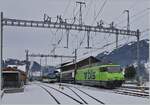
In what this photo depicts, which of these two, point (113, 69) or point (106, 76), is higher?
point (113, 69)

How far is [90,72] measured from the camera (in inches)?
1796

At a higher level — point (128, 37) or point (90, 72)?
point (128, 37)

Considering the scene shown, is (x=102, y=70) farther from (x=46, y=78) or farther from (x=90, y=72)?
(x=46, y=78)

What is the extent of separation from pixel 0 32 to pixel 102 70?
11.6 m

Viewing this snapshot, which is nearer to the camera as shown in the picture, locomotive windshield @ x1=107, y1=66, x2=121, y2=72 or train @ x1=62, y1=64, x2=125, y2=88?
train @ x1=62, y1=64, x2=125, y2=88

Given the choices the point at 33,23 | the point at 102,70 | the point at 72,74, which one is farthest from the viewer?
the point at 72,74

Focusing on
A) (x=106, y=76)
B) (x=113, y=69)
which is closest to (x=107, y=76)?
(x=106, y=76)

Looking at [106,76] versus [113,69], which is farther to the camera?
[113,69]

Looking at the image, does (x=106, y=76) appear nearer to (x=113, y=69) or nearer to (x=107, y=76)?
(x=107, y=76)

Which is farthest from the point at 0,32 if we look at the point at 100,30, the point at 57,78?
the point at 57,78

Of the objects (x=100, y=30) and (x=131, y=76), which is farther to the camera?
(x=131, y=76)

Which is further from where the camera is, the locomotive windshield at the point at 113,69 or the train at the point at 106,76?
the locomotive windshield at the point at 113,69

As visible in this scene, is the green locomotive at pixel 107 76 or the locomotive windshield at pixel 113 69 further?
the locomotive windshield at pixel 113 69

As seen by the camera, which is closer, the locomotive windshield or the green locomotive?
the green locomotive
